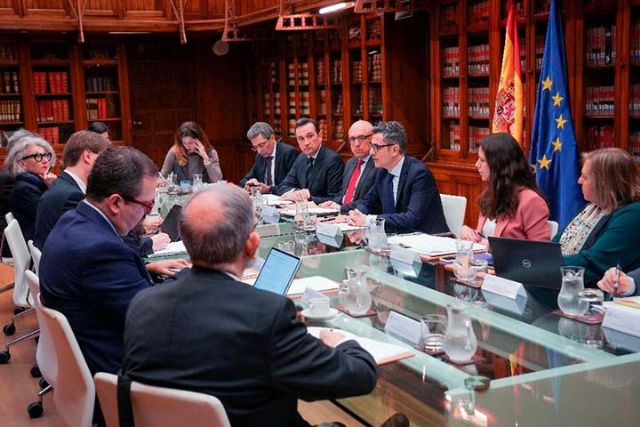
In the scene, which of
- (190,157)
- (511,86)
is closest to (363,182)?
(511,86)

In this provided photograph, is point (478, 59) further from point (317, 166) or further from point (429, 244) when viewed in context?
point (429, 244)

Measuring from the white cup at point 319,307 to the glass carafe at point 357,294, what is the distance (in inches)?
3.8

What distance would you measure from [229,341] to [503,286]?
134 cm

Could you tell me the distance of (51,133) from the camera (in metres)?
10.1

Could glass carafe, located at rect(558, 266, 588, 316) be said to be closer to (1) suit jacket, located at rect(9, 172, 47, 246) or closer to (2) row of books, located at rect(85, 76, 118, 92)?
(1) suit jacket, located at rect(9, 172, 47, 246)

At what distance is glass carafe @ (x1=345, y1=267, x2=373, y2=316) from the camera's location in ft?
8.43

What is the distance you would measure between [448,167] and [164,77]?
5.49 m

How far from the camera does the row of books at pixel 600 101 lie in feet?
17.6

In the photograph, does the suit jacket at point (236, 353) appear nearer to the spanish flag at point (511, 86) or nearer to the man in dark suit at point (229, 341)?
the man in dark suit at point (229, 341)

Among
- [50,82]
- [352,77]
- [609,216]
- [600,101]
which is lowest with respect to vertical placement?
[609,216]

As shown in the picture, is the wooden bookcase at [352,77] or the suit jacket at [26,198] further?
the wooden bookcase at [352,77]

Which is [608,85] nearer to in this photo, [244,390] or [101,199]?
[101,199]

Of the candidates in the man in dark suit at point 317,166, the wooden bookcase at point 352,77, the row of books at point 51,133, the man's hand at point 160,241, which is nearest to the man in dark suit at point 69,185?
the man's hand at point 160,241

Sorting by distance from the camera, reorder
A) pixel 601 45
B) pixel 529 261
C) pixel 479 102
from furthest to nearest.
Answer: pixel 479 102 → pixel 601 45 → pixel 529 261
